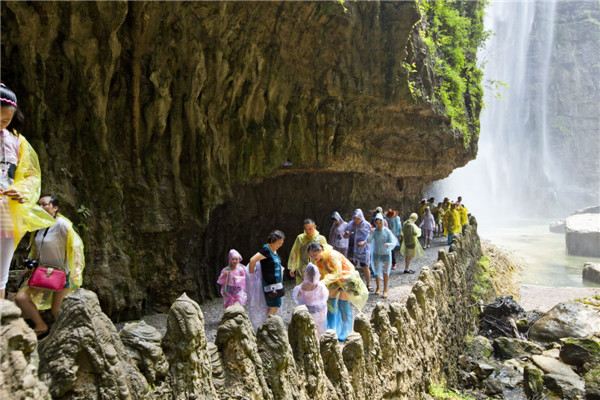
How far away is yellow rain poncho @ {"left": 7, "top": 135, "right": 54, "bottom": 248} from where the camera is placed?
9.21ft

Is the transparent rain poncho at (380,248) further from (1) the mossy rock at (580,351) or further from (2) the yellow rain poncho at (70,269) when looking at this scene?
(1) the mossy rock at (580,351)

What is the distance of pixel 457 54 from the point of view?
16328mm

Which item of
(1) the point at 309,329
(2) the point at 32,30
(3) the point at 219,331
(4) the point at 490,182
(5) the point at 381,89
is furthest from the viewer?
(4) the point at 490,182

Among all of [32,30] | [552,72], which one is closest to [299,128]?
[32,30]

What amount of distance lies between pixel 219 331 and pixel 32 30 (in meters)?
5.72

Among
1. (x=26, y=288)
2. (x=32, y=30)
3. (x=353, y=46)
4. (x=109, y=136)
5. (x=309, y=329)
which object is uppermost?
(x=353, y=46)

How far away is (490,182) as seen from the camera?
189 feet

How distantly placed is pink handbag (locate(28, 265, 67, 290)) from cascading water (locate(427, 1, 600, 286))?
52.5 meters

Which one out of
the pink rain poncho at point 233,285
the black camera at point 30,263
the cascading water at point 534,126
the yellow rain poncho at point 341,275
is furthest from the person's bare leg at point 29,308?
the cascading water at point 534,126

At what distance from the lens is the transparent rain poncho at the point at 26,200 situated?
9.15ft

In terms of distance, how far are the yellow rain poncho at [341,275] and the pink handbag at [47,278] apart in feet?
9.94

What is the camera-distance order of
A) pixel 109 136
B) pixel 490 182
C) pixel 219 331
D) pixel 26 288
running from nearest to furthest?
pixel 219 331
pixel 26 288
pixel 109 136
pixel 490 182

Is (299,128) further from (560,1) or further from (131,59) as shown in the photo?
(560,1)

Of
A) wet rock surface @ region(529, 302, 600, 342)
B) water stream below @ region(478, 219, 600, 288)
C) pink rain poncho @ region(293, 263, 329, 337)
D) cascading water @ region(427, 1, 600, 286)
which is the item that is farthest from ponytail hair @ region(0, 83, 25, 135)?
cascading water @ region(427, 1, 600, 286)
